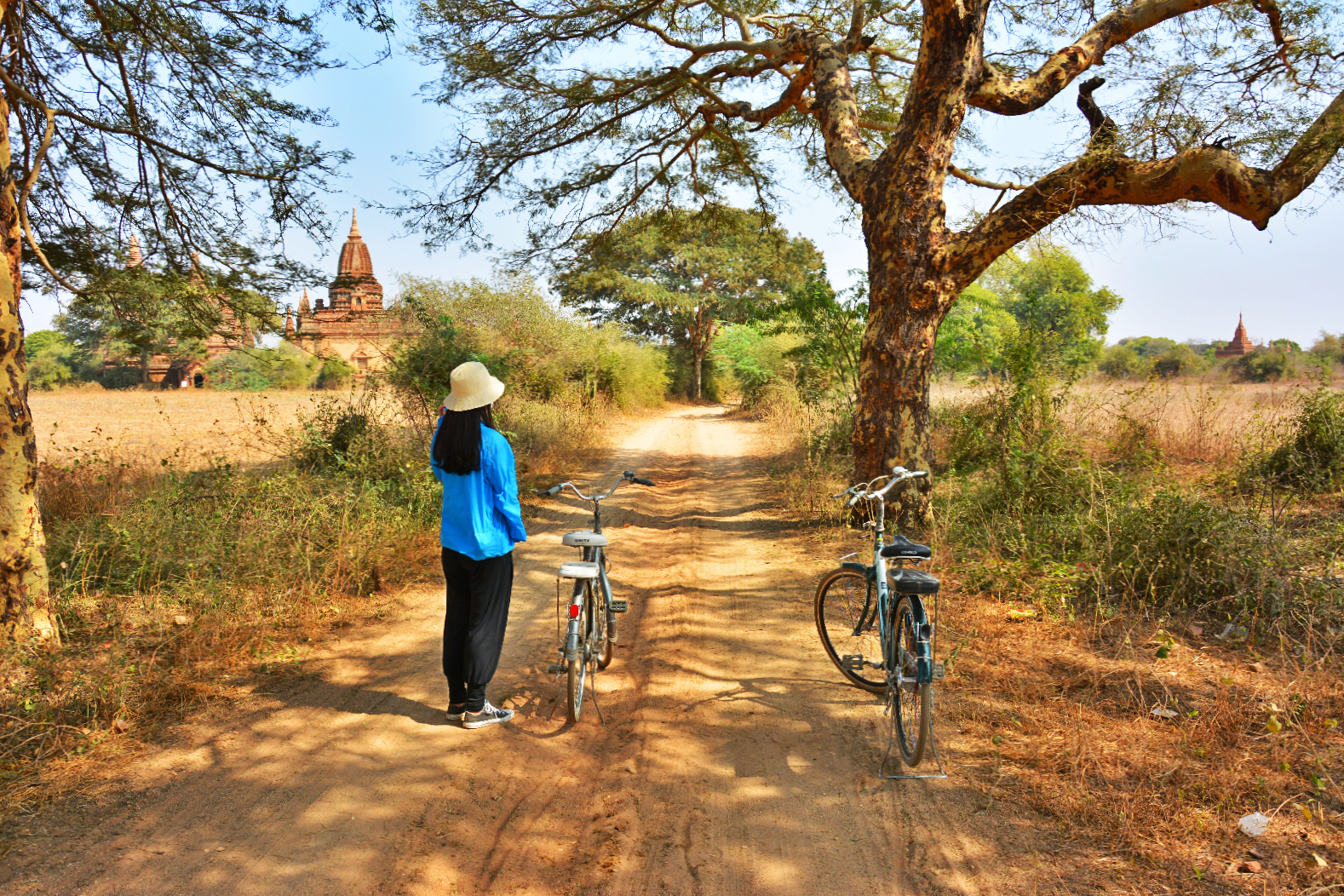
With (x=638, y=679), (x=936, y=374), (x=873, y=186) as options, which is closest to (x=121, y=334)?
(x=638, y=679)

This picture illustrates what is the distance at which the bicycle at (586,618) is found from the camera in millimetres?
3895

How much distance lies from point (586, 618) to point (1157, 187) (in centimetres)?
623

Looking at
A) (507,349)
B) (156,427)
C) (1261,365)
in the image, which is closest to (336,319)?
(507,349)

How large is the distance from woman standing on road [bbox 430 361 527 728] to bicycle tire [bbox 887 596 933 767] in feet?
6.53

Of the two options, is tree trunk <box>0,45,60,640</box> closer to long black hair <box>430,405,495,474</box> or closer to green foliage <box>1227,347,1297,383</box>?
long black hair <box>430,405,495,474</box>

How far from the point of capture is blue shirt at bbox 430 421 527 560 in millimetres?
3953

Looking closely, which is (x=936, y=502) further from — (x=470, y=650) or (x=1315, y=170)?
(x=470, y=650)

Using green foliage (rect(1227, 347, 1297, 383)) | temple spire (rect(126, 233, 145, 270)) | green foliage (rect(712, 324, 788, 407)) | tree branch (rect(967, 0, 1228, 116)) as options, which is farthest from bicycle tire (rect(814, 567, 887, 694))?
green foliage (rect(1227, 347, 1297, 383))

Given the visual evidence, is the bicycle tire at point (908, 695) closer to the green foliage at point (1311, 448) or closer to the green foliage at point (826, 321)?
the green foliage at point (1311, 448)

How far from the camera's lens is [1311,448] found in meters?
7.51

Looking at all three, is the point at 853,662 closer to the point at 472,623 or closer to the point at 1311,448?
the point at 472,623

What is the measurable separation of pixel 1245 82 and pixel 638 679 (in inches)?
321

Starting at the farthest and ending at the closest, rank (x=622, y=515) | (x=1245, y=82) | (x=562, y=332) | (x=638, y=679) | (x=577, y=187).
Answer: (x=562, y=332) → (x=577, y=187) → (x=622, y=515) → (x=1245, y=82) → (x=638, y=679)

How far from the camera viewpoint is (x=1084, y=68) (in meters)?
7.55
